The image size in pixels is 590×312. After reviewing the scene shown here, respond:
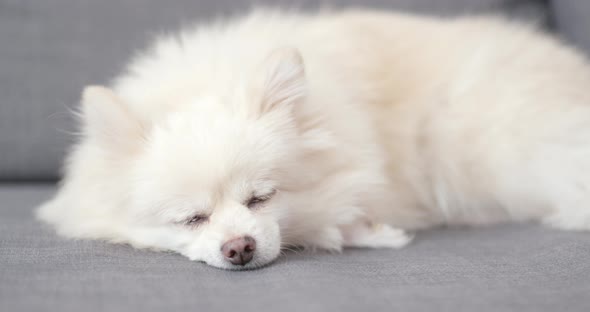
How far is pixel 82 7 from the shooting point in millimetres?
2906

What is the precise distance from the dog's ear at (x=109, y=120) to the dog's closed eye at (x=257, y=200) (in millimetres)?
412

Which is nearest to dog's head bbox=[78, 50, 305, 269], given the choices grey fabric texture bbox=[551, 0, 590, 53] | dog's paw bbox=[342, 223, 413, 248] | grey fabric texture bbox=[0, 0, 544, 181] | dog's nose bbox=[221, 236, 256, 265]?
dog's nose bbox=[221, 236, 256, 265]

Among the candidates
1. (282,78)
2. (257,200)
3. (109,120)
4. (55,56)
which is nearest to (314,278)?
(257,200)

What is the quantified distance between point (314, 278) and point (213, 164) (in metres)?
0.44

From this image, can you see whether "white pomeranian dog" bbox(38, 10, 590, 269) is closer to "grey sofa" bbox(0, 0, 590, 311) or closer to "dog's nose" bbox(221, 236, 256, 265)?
"dog's nose" bbox(221, 236, 256, 265)

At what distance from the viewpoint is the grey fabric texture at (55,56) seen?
9.21ft

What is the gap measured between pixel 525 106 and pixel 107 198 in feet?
5.10

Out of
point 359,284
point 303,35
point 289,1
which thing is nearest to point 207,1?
point 289,1

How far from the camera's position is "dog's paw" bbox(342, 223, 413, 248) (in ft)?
6.45

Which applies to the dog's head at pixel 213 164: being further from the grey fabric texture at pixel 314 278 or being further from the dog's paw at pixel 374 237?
the dog's paw at pixel 374 237

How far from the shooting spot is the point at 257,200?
1791 mm

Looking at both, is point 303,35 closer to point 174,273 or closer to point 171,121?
point 171,121

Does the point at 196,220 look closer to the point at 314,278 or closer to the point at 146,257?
the point at 146,257

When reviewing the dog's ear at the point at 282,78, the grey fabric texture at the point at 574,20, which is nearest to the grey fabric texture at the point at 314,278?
the dog's ear at the point at 282,78
